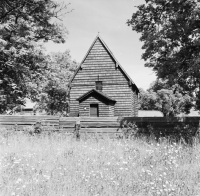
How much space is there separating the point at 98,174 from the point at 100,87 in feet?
69.1

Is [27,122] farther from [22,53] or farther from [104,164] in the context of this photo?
[104,164]

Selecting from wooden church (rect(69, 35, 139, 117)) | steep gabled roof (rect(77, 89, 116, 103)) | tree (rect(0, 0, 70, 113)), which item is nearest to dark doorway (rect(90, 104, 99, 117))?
wooden church (rect(69, 35, 139, 117))

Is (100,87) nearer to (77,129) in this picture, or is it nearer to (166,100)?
(77,129)

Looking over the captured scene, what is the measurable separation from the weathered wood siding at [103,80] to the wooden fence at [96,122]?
39.9ft

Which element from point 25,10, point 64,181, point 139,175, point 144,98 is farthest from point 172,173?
point 144,98

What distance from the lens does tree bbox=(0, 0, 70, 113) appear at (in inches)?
597

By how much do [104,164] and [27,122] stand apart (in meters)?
9.36

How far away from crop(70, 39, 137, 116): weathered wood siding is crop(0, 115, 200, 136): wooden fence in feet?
39.9

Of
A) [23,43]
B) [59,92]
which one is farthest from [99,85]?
[59,92]

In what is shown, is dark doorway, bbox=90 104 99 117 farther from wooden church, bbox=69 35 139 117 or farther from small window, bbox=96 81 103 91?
small window, bbox=96 81 103 91

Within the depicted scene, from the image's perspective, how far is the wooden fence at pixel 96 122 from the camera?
1292 cm

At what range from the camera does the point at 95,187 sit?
486cm

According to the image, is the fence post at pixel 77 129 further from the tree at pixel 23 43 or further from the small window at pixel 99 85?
the small window at pixel 99 85

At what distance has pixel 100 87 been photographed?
26453 mm
